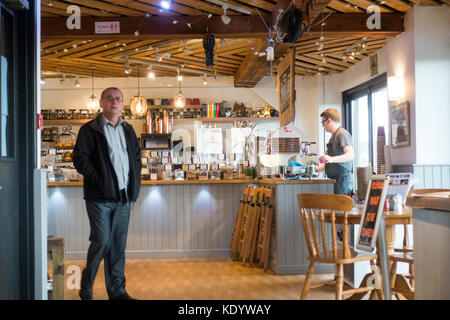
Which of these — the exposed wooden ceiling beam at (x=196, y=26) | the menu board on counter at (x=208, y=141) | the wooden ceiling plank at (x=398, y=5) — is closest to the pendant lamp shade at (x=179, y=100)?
the menu board on counter at (x=208, y=141)

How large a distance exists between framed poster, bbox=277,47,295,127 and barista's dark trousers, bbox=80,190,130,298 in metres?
2.98

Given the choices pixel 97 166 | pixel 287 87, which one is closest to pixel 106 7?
pixel 287 87

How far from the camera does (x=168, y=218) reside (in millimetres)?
7035

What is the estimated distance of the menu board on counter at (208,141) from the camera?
36.1 feet

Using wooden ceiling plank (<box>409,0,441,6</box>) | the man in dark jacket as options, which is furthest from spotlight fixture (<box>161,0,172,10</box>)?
wooden ceiling plank (<box>409,0,441,6</box>)

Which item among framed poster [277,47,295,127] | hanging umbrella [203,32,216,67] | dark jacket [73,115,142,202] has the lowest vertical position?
dark jacket [73,115,142,202]

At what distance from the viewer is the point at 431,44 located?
21.9 ft

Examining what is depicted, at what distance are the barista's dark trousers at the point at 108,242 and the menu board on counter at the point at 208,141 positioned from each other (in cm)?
685

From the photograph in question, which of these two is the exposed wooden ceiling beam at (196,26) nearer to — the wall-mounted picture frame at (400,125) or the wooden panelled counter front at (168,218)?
the wall-mounted picture frame at (400,125)

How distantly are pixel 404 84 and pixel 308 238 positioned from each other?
13.5ft

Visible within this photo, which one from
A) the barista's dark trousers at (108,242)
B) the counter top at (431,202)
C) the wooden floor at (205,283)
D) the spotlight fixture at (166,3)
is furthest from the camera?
the spotlight fixture at (166,3)

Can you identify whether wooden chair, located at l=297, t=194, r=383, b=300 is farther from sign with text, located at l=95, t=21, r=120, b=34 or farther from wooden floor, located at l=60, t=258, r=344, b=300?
sign with text, located at l=95, t=21, r=120, b=34

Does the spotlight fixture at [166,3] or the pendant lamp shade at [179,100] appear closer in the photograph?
the spotlight fixture at [166,3]

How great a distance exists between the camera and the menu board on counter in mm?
11016
